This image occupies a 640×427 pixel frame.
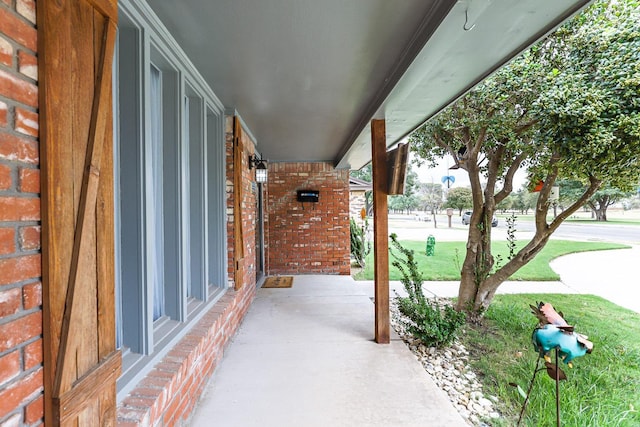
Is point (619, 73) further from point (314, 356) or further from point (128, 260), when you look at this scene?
point (128, 260)

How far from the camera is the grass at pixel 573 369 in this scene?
2375 mm

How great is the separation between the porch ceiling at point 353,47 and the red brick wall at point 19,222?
107cm

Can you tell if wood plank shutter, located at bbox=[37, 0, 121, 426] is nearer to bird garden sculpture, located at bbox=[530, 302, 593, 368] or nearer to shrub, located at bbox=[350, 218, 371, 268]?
bird garden sculpture, located at bbox=[530, 302, 593, 368]

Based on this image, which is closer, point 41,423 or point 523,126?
point 41,423

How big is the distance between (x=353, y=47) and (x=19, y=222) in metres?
2.03

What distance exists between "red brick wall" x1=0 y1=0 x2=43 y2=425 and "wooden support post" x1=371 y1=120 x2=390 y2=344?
8.84 ft

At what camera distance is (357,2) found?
1.60m

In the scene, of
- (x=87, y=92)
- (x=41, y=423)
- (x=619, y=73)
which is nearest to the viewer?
(x=41, y=423)

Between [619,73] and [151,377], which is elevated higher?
[619,73]

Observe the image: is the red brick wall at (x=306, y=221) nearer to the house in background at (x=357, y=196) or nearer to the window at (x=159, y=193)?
the house in background at (x=357, y=196)

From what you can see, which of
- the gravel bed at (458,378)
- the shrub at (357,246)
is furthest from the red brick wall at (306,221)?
the gravel bed at (458,378)

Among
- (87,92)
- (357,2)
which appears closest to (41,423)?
(87,92)

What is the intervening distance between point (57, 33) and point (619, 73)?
419 centimetres

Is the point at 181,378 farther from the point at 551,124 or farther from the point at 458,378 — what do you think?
the point at 551,124
